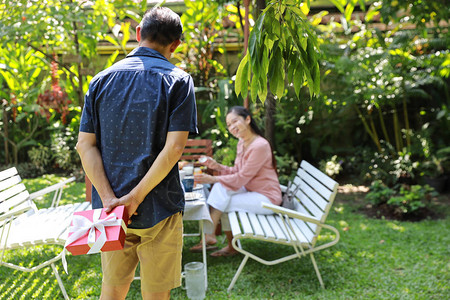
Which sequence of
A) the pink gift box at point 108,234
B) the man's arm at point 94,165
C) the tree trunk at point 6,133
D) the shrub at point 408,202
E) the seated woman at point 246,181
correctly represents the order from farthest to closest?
the tree trunk at point 6,133 → the shrub at point 408,202 → the seated woman at point 246,181 → the man's arm at point 94,165 → the pink gift box at point 108,234

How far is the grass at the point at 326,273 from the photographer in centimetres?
316

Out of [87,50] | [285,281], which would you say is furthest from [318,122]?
[285,281]

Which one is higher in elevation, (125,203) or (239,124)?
(125,203)

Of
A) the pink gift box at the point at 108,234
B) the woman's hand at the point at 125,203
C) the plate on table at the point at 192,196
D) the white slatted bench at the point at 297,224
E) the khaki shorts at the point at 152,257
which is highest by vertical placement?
the woman's hand at the point at 125,203

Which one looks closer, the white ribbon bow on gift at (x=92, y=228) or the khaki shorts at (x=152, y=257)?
the white ribbon bow on gift at (x=92, y=228)

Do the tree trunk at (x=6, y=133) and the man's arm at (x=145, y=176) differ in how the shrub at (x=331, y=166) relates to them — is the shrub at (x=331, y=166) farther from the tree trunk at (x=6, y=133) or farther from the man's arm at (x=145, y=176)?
the man's arm at (x=145, y=176)

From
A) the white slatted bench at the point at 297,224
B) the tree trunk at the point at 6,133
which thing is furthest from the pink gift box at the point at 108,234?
the tree trunk at the point at 6,133

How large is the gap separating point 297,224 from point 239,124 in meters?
0.94

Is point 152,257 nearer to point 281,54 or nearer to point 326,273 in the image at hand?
point 281,54

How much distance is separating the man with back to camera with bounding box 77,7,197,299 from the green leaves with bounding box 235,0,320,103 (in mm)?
Answer: 381

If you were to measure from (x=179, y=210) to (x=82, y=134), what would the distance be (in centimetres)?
52

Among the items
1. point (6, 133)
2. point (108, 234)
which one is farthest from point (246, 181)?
point (6, 133)

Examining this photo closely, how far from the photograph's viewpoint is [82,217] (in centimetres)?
173

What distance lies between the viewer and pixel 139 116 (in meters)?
1.77
